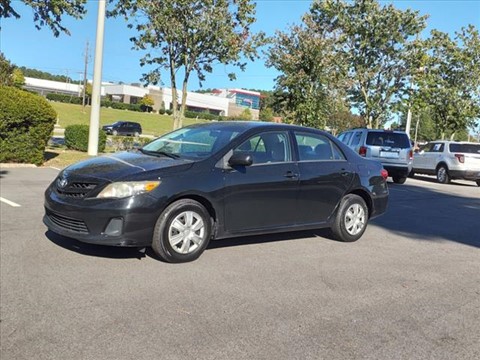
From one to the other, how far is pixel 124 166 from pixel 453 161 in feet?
54.0

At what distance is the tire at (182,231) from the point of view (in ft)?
17.4

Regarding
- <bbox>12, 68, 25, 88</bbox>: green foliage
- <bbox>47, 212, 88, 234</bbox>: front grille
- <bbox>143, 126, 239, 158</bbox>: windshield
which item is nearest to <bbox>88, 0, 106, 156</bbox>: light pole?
<bbox>143, 126, 239, 158</bbox>: windshield

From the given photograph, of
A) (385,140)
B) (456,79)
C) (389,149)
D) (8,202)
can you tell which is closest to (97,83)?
(8,202)

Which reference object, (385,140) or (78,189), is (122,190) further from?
(385,140)

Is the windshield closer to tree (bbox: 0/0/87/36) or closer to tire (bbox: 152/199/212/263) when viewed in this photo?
tire (bbox: 152/199/212/263)

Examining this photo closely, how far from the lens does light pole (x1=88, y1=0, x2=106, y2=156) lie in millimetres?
17031

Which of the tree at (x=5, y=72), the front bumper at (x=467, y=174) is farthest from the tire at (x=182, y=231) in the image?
the tree at (x=5, y=72)

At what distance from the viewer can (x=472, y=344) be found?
379 cm

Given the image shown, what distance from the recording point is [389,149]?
54.1 ft

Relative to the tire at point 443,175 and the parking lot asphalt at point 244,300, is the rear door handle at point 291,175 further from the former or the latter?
the tire at point 443,175

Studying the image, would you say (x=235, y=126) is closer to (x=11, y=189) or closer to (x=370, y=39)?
(x=11, y=189)

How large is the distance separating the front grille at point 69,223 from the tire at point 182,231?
730mm

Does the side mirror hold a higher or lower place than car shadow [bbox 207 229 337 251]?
higher

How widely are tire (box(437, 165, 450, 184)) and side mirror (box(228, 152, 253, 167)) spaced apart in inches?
615
